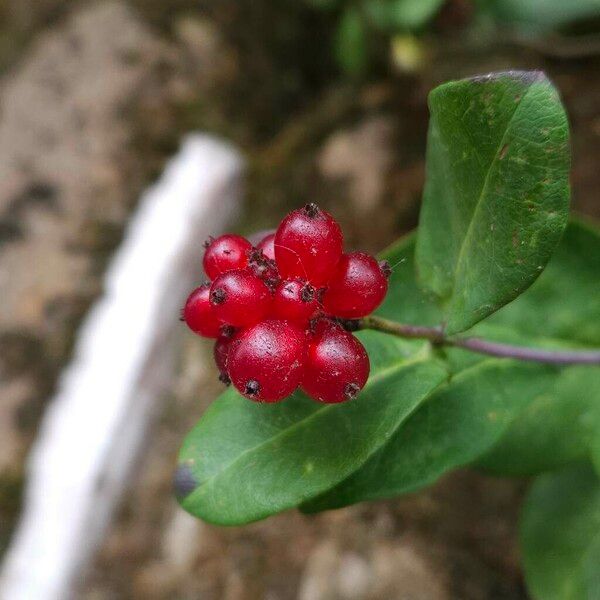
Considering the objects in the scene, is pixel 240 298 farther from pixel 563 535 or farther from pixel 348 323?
pixel 563 535

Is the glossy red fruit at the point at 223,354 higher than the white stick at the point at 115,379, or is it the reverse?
the glossy red fruit at the point at 223,354

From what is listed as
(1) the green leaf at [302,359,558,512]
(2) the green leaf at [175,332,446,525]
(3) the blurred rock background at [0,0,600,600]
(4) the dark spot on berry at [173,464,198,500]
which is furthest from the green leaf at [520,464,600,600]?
(4) the dark spot on berry at [173,464,198,500]

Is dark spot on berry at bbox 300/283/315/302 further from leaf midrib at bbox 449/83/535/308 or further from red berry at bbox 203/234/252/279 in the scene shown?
leaf midrib at bbox 449/83/535/308

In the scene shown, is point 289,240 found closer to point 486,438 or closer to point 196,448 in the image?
point 196,448

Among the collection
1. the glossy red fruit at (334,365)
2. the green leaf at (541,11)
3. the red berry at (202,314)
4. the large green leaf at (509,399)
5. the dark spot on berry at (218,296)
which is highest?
the dark spot on berry at (218,296)

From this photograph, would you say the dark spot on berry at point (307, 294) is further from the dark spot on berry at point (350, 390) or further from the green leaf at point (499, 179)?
the green leaf at point (499, 179)

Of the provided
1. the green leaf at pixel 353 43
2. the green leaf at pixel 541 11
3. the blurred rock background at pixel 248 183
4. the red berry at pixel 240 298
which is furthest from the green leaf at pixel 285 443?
the green leaf at pixel 353 43
